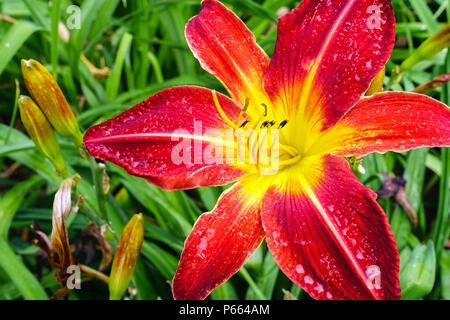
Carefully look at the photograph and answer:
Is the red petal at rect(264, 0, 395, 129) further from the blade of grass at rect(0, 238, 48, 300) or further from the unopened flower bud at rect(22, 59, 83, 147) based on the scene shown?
the blade of grass at rect(0, 238, 48, 300)

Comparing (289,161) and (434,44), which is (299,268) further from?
(434,44)

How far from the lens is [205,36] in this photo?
2.27 ft

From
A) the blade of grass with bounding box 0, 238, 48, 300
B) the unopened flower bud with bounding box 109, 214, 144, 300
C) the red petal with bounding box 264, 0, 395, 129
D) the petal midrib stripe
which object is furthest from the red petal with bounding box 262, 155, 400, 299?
the blade of grass with bounding box 0, 238, 48, 300

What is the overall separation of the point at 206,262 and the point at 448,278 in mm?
625

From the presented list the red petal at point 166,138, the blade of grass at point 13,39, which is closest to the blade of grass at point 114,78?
the blade of grass at point 13,39

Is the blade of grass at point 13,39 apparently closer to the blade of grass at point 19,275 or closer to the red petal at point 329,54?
the blade of grass at point 19,275

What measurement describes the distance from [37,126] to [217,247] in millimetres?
365

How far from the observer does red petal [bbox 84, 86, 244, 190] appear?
60cm

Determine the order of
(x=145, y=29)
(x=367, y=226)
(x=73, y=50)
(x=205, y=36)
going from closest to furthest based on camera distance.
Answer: (x=367, y=226)
(x=205, y=36)
(x=73, y=50)
(x=145, y=29)

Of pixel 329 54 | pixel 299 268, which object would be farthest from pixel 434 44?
pixel 299 268

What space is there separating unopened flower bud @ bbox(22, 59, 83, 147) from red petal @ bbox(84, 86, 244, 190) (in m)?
0.12

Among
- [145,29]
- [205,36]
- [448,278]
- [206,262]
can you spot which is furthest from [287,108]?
[145,29]

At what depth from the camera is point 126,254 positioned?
70 cm

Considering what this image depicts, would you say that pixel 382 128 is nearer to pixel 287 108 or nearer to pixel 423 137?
pixel 423 137
